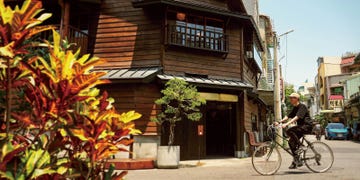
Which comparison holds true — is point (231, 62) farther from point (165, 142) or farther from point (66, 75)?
point (66, 75)

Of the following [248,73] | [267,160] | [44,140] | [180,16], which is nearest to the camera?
[44,140]

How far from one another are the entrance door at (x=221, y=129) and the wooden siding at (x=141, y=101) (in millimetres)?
3774

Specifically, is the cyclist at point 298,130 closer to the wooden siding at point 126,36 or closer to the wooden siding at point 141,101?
the wooden siding at point 141,101

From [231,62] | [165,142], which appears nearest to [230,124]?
[231,62]

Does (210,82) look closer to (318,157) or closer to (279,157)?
(279,157)

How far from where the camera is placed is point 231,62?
565 inches

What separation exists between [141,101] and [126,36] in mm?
3396

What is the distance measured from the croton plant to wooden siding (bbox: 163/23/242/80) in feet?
35.2

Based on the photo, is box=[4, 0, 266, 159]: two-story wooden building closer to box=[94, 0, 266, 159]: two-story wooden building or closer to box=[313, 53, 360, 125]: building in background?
box=[94, 0, 266, 159]: two-story wooden building

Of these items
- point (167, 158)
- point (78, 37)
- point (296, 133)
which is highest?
point (78, 37)

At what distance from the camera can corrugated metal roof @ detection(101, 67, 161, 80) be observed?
38.2 feet

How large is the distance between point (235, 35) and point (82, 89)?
45.1ft

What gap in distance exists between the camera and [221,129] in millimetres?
15961

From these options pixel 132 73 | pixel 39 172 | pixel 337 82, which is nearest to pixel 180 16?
pixel 132 73
